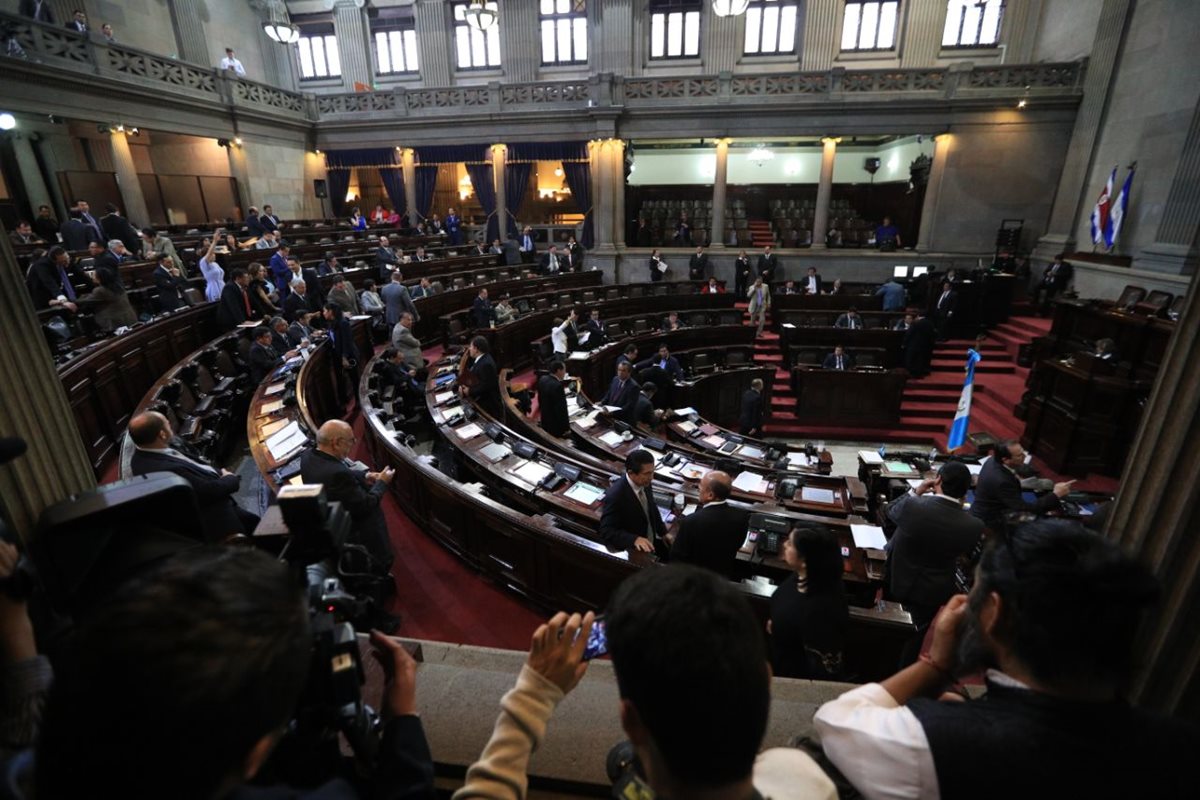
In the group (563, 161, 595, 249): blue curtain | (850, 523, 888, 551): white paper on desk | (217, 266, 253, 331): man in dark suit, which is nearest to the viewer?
(850, 523, 888, 551): white paper on desk

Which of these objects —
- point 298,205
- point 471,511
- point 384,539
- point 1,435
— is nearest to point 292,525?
point 1,435

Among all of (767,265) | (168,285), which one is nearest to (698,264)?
(767,265)

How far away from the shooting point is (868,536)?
3910 millimetres

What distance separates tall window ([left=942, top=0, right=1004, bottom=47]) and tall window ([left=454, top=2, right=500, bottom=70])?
13.1m

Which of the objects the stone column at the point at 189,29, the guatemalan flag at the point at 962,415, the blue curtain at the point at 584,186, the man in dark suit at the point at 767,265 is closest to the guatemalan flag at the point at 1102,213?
the man in dark suit at the point at 767,265

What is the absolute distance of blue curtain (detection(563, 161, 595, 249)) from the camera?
53.1 ft

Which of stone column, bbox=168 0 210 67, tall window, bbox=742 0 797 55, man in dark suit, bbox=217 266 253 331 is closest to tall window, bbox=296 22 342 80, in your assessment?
stone column, bbox=168 0 210 67

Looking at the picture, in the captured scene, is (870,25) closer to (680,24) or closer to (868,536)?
(680,24)

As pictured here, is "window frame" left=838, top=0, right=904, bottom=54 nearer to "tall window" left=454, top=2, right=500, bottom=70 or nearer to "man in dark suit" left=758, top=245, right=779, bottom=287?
"man in dark suit" left=758, top=245, right=779, bottom=287

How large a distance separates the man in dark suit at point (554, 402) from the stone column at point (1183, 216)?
1111 centimetres

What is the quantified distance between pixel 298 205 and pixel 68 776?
19.4 m

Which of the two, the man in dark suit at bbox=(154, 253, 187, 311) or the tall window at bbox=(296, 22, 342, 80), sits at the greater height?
the tall window at bbox=(296, 22, 342, 80)

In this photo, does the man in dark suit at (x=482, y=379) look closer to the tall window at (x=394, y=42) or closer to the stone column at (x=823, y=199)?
the stone column at (x=823, y=199)

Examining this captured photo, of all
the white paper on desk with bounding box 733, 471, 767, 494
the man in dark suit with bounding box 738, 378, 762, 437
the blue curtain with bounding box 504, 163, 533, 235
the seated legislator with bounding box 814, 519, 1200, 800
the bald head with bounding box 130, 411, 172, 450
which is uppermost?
the blue curtain with bounding box 504, 163, 533, 235
